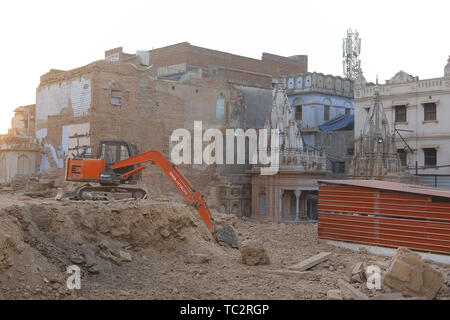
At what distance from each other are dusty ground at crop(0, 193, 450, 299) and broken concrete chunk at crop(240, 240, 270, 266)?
256 millimetres

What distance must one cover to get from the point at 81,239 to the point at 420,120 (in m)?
25.1

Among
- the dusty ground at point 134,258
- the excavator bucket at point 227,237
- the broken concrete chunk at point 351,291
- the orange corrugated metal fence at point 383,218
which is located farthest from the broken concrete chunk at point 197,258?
the orange corrugated metal fence at point 383,218

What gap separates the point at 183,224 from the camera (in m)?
15.7

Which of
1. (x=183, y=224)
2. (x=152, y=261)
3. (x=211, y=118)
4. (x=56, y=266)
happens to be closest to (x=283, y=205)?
(x=211, y=118)

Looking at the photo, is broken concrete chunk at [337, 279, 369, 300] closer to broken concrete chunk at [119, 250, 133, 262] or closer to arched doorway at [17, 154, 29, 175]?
broken concrete chunk at [119, 250, 133, 262]

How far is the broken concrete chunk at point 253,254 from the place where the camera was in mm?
13898

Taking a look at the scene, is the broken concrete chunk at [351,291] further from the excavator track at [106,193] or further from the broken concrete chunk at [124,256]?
the excavator track at [106,193]

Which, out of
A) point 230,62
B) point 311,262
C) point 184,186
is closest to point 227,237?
point 184,186

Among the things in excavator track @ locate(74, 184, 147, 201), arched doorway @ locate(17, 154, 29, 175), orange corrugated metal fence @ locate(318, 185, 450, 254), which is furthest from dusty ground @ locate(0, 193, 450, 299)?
arched doorway @ locate(17, 154, 29, 175)

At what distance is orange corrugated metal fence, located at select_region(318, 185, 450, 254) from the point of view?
1520cm

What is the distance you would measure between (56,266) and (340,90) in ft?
104

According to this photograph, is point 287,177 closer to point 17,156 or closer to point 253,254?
point 17,156
